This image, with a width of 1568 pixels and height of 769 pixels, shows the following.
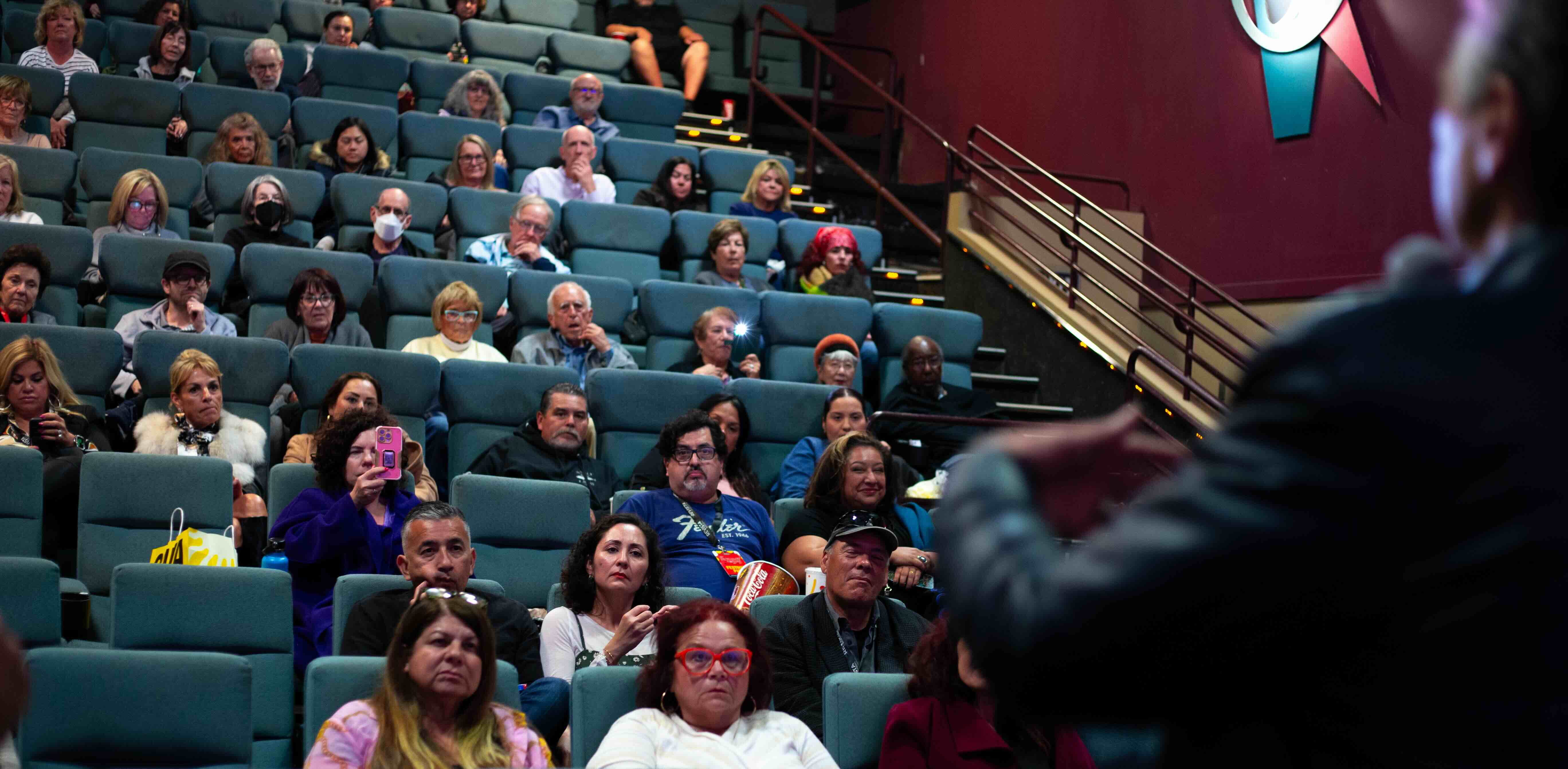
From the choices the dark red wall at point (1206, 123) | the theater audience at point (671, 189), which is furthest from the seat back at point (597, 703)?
the theater audience at point (671, 189)

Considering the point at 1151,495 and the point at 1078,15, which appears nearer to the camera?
the point at 1151,495

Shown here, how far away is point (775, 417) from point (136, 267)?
7.56 ft

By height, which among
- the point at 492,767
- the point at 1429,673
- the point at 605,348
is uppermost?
the point at 1429,673

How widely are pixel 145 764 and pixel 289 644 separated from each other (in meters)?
0.63

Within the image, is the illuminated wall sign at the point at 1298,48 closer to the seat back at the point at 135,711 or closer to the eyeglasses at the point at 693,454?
the eyeglasses at the point at 693,454

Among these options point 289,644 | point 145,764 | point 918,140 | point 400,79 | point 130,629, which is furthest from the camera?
point 918,140

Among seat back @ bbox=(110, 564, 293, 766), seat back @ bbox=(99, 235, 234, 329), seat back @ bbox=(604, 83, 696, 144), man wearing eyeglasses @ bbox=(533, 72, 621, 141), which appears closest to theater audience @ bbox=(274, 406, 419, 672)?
seat back @ bbox=(110, 564, 293, 766)

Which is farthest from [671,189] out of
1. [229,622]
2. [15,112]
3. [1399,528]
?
[1399,528]

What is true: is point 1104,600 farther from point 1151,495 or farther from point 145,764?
point 145,764

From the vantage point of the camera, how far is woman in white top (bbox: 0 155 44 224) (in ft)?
16.0

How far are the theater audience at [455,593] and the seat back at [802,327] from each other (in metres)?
2.22

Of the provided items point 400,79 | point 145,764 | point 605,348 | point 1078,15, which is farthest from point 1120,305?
point 145,764

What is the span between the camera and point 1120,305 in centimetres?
611

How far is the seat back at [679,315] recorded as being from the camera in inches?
203
